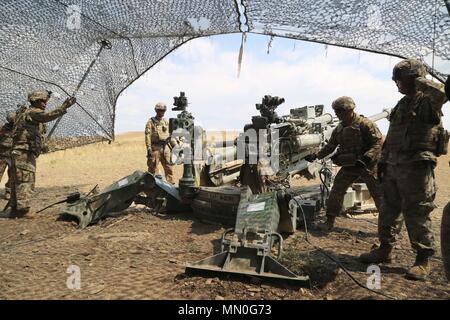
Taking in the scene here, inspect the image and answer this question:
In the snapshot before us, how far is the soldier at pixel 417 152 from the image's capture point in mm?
3904

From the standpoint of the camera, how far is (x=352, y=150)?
5.60 meters

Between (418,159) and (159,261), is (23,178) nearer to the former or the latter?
(159,261)

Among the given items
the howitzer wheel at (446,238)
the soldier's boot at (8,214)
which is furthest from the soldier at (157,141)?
the howitzer wheel at (446,238)

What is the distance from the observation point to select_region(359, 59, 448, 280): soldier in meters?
3.90

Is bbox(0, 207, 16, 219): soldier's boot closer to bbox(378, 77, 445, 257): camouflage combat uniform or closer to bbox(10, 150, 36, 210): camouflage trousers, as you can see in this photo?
bbox(10, 150, 36, 210): camouflage trousers

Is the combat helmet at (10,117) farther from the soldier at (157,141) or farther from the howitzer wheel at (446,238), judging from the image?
the howitzer wheel at (446,238)

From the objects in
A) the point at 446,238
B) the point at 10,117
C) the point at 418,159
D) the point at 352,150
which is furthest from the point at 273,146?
the point at 10,117

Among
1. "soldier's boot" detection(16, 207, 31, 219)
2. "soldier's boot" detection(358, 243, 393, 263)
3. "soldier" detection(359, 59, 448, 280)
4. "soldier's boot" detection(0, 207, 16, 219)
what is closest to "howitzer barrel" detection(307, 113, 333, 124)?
"soldier" detection(359, 59, 448, 280)

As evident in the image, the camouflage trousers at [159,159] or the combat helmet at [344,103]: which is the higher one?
the combat helmet at [344,103]

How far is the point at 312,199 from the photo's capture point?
6.65 meters

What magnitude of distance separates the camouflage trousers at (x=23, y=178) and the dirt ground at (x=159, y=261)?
1.18 feet

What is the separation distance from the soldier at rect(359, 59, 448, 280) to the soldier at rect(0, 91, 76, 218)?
15.6ft

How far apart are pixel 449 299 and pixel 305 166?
4013 millimetres

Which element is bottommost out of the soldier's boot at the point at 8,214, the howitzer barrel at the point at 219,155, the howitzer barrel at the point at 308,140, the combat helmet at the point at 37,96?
the soldier's boot at the point at 8,214
